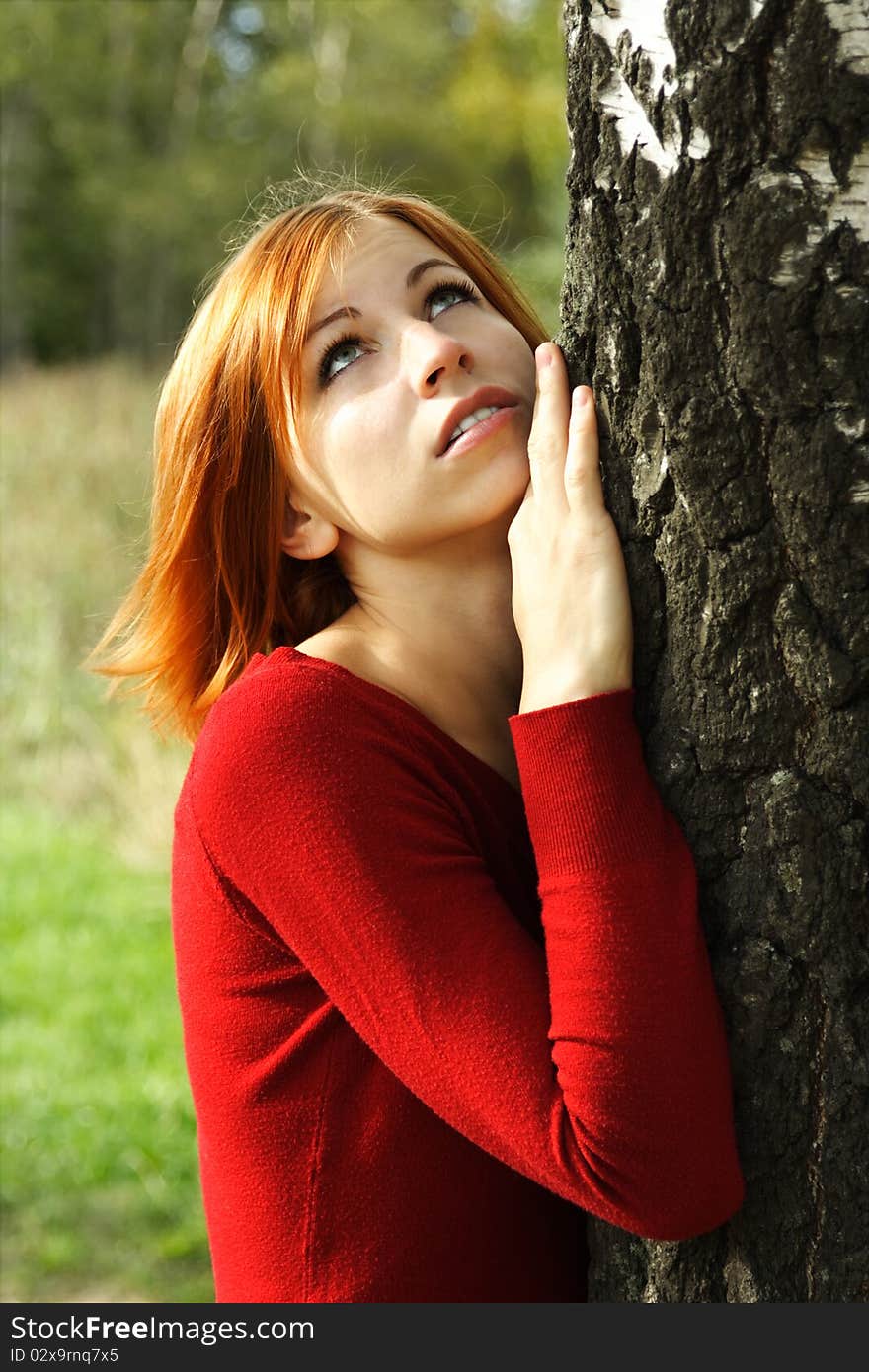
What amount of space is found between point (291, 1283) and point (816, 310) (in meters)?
1.17

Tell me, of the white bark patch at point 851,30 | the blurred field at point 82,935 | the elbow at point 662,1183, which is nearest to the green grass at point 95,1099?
the blurred field at point 82,935

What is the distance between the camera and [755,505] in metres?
1.32

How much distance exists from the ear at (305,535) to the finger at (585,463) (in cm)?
42

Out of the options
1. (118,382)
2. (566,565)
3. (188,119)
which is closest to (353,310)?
(566,565)

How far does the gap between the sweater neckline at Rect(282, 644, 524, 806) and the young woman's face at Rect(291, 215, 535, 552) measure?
0.62ft

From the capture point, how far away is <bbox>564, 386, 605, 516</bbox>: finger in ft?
4.81

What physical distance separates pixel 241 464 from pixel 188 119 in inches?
794

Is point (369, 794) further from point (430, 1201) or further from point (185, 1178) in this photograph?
point (185, 1178)

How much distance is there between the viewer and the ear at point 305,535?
71.0 inches

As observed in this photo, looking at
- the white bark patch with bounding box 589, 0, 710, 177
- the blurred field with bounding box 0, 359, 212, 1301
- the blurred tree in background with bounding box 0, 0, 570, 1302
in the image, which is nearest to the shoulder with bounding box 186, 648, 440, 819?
the white bark patch with bounding box 589, 0, 710, 177

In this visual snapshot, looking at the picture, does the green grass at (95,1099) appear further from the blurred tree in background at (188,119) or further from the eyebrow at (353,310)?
the blurred tree in background at (188,119)

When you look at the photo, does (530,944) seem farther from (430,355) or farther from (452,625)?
(430,355)

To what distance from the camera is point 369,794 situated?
143 cm

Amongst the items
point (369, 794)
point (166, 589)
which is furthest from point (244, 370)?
point (369, 794)
